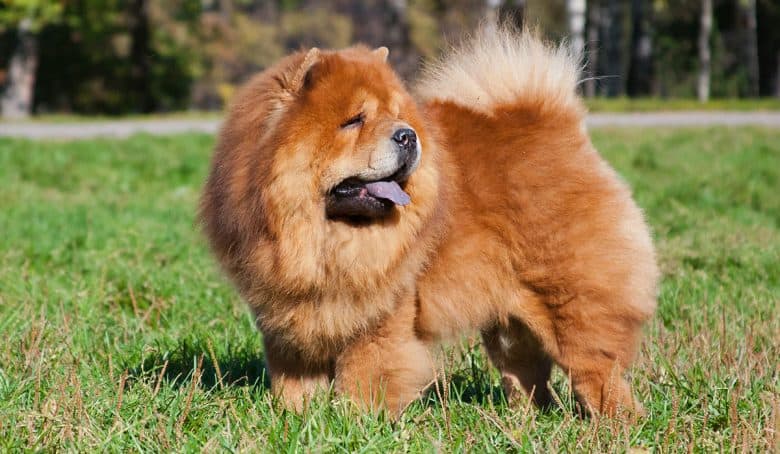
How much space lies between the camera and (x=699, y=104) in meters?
16.1

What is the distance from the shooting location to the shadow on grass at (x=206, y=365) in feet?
10.9

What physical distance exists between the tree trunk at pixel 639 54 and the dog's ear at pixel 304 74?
19.2 meters

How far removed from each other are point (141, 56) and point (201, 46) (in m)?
4.86

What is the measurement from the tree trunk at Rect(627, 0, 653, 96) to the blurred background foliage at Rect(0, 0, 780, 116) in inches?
1.3

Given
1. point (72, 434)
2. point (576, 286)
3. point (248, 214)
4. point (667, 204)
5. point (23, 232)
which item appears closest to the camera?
point (72, 434)

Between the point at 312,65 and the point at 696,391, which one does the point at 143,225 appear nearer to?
the point at 312,65

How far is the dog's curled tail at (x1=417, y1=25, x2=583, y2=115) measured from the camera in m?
3.31

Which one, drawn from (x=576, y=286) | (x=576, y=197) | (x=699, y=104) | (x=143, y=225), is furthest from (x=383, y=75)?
(x=699, y=104)

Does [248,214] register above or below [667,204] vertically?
above

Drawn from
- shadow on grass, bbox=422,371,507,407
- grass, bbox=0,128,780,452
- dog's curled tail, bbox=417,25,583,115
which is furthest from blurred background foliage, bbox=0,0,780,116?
shadow on grass, bbox=422,371,507,407

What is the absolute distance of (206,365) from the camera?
12.0 ft

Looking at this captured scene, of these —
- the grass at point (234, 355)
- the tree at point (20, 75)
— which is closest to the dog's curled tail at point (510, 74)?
the grass at point (234, 355)

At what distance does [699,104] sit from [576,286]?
46.9 ft

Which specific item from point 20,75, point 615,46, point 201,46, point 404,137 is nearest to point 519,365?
point 404,137
